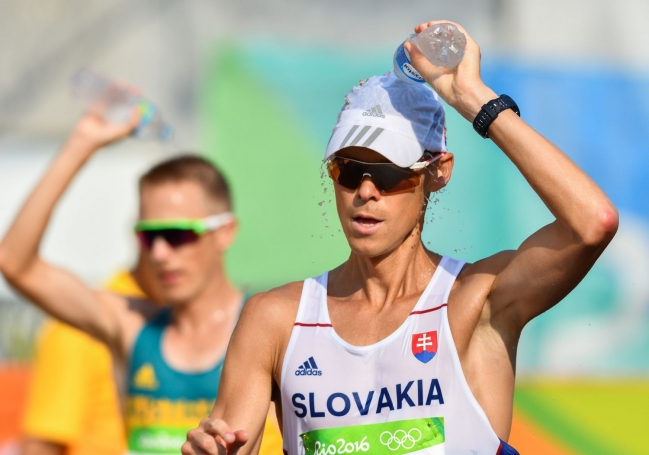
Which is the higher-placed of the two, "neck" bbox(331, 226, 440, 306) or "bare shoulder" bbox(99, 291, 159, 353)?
"neck" bbox(331, 226, 440, 306)

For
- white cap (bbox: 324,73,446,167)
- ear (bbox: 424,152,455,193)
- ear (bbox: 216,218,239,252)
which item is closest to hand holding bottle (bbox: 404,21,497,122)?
white cap (bbox: 324,73,446,167)

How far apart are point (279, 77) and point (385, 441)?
6.95 m

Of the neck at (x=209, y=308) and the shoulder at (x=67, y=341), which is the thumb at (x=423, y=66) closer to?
the neck at (x=209, y=308)

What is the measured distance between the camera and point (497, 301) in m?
2.45

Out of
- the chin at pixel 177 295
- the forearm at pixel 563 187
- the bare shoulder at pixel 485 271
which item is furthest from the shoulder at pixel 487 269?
the chin at pixel 177 295

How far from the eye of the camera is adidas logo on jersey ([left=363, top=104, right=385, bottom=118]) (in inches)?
102

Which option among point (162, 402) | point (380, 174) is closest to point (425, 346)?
point (380, 174)

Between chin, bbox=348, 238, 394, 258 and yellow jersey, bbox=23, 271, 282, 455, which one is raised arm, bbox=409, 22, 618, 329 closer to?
chin, bbox=348, 238, 394, 258

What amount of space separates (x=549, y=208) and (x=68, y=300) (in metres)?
2.36

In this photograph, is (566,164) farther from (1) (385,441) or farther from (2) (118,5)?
(2) (118,5)

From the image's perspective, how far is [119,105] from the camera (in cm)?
423

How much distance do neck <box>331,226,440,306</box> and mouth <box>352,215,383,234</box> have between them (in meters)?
0.14

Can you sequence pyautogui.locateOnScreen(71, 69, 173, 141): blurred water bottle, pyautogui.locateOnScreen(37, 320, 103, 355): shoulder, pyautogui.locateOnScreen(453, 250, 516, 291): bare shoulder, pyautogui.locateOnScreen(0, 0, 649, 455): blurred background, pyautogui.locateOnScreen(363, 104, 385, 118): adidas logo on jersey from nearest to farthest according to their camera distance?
pyautogui.locateOnScreen(453, 250, 516, 291): bare shoulder → pyautogui.locateOnScreen(363, 104, 385, 118): adidas logo on jersey → pyautogui.locateOnScreen(71, 69, 173, 141): blurred water bottle → pyautogui.locateOnScreen(37, 320, 103, 355): shoulder → pyautogui.locateOnScreen(0, 0, 649, 455): blurred background

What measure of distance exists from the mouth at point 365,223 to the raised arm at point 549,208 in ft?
0.99
